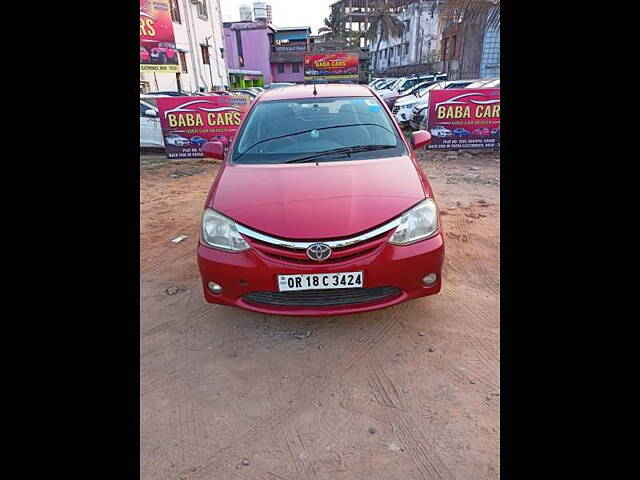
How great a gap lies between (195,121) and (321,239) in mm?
6905

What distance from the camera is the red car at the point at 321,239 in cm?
213

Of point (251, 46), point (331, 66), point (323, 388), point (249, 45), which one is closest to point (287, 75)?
point (251, 46)

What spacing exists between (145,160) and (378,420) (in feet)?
28.0

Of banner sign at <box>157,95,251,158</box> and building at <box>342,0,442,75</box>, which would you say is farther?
building at <box>342,0,442,75</box>

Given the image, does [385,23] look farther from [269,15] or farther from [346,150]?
[346,150]

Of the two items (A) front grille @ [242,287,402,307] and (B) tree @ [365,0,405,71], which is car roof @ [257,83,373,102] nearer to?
(A) front grille @ [242,287,402,307]

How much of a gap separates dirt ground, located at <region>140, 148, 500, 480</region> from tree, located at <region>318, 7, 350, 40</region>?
5046 centimetres

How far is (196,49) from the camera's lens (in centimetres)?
2025

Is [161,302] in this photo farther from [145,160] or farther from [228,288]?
[145,160]

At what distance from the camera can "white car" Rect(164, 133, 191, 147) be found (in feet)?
26.1

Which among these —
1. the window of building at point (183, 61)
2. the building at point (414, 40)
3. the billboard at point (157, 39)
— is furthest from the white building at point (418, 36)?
the billboard at point (157, 39)

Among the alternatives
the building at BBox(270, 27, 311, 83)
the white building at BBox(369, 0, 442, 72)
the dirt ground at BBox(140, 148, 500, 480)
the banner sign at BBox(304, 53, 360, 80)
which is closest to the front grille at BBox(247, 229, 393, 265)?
the dirt ground at BBox(140, 148, 500, 480)

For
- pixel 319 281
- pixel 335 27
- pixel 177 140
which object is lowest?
pixel 319 281

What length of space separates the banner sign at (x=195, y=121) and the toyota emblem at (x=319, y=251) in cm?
628
